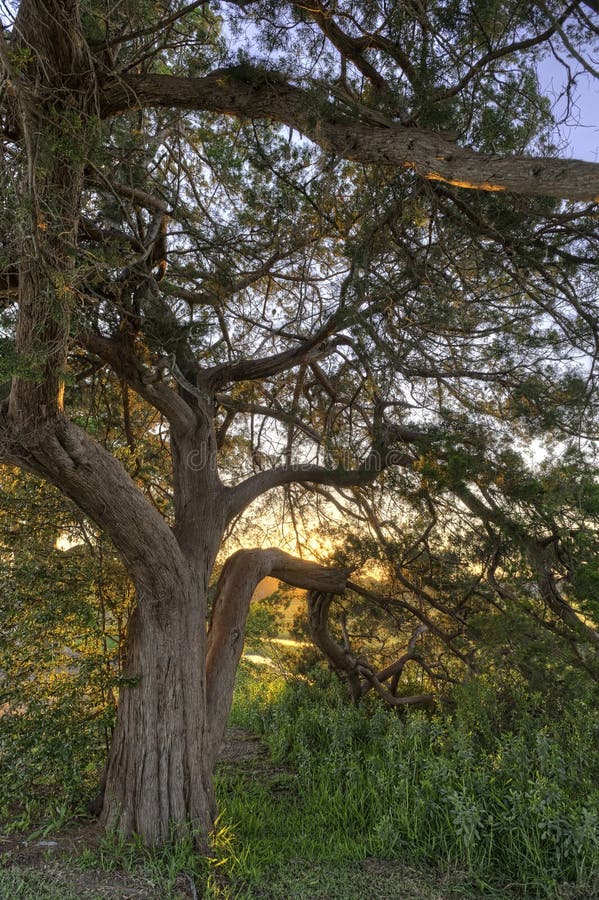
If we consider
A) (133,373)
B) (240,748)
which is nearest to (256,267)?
(133,373)

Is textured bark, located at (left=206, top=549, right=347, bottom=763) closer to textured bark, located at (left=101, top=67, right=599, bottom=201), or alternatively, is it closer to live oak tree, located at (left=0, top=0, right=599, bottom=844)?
live oak tree, located at (left=0, top=0, right=599, bottom=844)

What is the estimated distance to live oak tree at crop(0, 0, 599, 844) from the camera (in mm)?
3139

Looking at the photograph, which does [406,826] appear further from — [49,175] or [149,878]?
[49,175]

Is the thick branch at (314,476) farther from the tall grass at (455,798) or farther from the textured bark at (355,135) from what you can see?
the textured bark at (355,135)

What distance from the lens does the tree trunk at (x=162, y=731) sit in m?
4.20

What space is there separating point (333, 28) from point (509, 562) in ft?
13.2

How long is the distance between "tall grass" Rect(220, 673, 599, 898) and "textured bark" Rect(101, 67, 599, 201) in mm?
4052

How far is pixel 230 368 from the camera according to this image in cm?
550

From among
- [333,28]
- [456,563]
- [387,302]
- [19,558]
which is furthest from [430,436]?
[19,558]

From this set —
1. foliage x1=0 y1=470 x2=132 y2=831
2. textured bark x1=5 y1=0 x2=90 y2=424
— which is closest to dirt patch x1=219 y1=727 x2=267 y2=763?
foliage x1=0 y1=470 x2=132 y2=831

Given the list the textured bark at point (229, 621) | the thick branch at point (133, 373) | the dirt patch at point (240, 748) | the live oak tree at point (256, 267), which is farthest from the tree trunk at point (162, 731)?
the dirt patch at point (240, 748)

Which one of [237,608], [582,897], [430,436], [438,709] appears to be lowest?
[582,897]

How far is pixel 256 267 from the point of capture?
5371 millimetres

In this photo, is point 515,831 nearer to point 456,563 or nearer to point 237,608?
point 456,563
